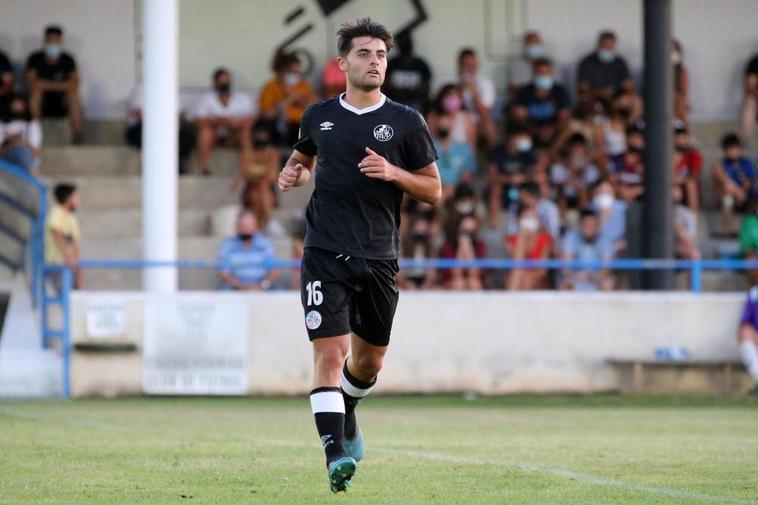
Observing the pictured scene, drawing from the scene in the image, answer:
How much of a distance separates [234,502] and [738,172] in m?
14.8

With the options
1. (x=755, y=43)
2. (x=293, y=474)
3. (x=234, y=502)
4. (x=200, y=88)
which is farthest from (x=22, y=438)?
(x=755, y=43)

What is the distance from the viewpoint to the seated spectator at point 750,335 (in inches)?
663

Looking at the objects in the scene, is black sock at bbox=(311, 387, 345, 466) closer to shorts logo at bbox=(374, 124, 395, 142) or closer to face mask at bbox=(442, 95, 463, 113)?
shorts logo at bbox=(374, 124, 395, 142)

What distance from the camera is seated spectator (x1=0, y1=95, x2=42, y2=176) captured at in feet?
64.4

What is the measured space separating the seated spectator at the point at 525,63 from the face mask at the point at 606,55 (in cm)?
86

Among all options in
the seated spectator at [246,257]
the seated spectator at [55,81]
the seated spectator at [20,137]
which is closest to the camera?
the seated spectator at [246,257]

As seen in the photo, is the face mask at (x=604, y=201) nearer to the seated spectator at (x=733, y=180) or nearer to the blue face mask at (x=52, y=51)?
the seated spectator at (x=733, y=180)

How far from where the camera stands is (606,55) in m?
22.4

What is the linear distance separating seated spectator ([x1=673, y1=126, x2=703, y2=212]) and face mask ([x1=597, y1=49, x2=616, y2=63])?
1849 mm

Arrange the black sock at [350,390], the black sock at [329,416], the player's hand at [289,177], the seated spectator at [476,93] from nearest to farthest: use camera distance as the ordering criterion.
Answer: the black sock at [329,416]
the player's hand at [289,177]
the black sock at [350,390]
the seated spectator at [476,93]

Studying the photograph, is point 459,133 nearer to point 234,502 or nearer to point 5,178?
point 5,178

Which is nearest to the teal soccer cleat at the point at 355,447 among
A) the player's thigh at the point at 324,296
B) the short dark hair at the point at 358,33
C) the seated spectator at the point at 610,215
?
the player's thigh at the point at 324,296

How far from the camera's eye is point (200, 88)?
22.7 m

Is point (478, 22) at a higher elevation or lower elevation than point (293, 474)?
higher
